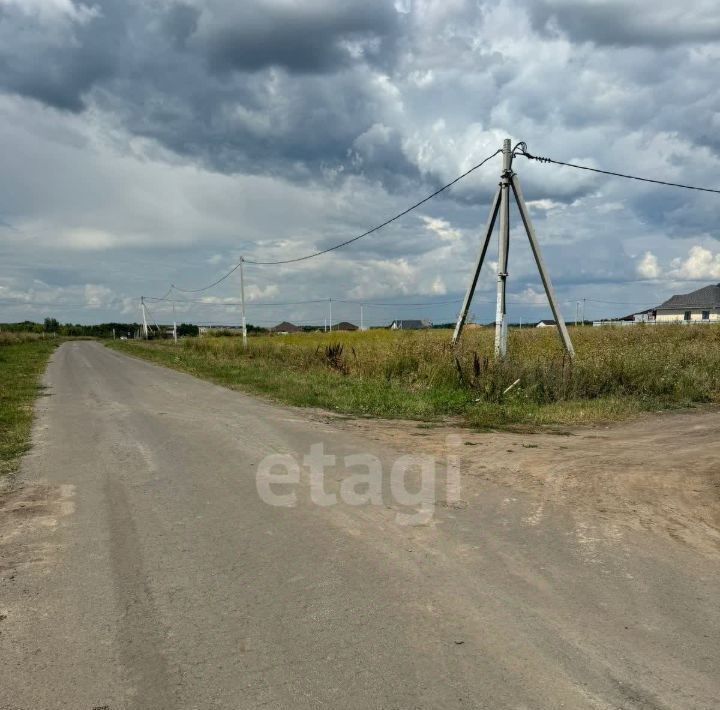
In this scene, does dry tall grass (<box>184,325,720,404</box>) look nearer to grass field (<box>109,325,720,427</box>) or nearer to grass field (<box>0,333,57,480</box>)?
A: grass field (<box>109,325,720,427</box>)

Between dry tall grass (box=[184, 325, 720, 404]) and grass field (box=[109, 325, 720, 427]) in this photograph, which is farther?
dry tall grass (box=[184, 325, 720, 404])

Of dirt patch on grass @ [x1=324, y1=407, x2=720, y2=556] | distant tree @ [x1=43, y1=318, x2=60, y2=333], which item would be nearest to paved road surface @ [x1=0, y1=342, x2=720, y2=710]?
dirt patch on grass @ [x1=324, y1=407, x2=720, y2=556]

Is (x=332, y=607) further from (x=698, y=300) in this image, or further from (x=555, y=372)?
(x=698, y=300)

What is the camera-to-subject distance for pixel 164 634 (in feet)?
10.8

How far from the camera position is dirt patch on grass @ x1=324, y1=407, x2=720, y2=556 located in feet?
16.8

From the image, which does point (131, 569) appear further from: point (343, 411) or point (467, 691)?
point (343, 411)

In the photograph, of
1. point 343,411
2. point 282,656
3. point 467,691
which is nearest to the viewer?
point 467,691

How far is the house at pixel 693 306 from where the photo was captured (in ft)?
206

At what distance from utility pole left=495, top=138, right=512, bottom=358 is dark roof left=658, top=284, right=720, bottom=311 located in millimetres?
58677

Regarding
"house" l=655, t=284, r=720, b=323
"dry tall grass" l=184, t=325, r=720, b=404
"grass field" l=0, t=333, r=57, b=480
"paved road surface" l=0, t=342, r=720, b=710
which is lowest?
"paved road surface" l=0, t=342, r=720, b=710

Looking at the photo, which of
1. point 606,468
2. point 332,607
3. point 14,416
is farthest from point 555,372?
point 14,416

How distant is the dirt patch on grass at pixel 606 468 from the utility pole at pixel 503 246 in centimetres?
435

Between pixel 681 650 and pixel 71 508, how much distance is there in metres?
5.04

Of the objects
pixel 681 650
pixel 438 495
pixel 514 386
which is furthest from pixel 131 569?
pixel 514 386
